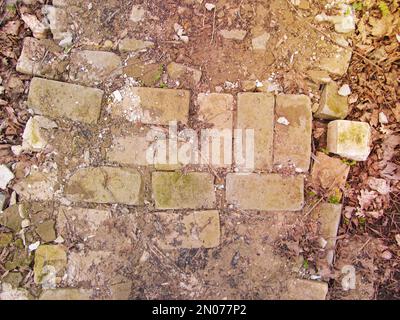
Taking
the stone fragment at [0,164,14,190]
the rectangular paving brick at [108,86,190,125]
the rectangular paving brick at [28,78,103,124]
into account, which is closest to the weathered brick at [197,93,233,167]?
the rectangular paving brick at [108,86,190,125]

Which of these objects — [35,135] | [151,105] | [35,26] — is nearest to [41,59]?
[35,26]

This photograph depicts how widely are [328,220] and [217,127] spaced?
1.04 m

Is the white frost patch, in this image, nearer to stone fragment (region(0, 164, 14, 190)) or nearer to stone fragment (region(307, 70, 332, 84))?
stone fragment (region(307, 70, 332, 84))

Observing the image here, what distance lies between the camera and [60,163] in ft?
9.48

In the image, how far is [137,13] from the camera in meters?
2.91

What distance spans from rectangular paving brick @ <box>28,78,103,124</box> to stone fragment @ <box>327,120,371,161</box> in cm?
167

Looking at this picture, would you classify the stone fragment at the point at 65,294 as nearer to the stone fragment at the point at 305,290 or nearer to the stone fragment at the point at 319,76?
the stone fragment at the point at 305,290

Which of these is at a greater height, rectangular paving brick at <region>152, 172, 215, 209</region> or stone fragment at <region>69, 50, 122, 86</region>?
stone fragment at <region>69, 50, 122, 86</region>

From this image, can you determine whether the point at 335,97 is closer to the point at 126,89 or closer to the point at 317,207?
the point at 317,207

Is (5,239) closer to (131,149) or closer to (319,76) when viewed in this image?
(131,149)

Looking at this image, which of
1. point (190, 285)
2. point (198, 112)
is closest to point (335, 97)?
point (198, 112)

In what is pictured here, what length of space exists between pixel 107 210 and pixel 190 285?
0.79 meters

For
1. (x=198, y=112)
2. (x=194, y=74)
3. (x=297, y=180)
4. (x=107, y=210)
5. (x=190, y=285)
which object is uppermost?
(x=194, y=74)

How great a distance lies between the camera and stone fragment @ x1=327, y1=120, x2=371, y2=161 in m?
2.79
